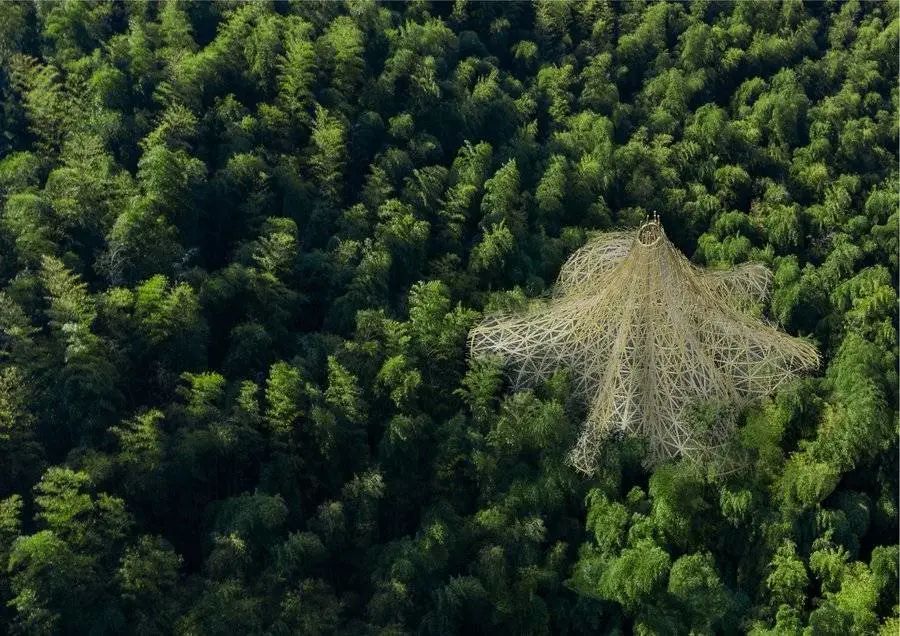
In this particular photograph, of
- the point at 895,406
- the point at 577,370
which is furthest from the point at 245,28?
the point at 895,406

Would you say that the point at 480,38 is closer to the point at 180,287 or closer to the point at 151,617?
the point at 180,287

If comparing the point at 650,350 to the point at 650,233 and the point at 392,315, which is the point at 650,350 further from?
the point at 392,315

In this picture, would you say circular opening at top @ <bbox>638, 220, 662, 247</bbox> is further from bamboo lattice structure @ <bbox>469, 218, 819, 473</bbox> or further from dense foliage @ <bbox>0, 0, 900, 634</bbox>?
dense foliage @ <bbox>0, 0, 900, 634</bbox>

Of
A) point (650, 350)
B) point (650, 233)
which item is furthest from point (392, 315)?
point (650, 233)

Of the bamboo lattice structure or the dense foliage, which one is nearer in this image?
the dense foliage

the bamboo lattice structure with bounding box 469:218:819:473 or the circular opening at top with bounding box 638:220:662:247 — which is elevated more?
the circular opening at top with bounding box 638:220:662:247

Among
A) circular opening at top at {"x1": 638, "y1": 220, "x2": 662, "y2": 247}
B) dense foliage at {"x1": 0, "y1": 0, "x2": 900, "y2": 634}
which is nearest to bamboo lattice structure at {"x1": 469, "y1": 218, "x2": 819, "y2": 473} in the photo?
circular opening at top at {"x1": 638, "y1": 220, "x2": 662, "y2": 247}

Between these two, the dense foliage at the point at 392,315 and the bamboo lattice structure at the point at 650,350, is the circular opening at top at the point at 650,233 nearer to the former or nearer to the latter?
the bamboo lattice structure at the point at 650,350

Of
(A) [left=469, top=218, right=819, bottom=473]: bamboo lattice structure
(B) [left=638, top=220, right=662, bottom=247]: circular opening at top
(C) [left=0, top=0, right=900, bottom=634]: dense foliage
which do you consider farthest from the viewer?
(A) [left=469, top=218, right=819, bottom=473]: bamboo lattice structure
